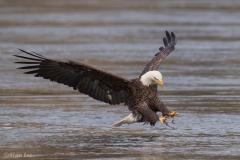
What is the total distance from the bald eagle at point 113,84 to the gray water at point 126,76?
0.76ft

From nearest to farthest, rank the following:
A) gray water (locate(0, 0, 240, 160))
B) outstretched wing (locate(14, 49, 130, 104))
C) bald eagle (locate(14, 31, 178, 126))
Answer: gray water (locate(0, 0, 240, 160))
bald eagle (locate(14, 31, 178, 126))
outstretched wing (locate(14, 49, 130, 104))

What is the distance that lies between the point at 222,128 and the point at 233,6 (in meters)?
20.4

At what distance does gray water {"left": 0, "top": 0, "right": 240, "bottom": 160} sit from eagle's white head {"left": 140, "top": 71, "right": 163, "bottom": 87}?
1.82ft

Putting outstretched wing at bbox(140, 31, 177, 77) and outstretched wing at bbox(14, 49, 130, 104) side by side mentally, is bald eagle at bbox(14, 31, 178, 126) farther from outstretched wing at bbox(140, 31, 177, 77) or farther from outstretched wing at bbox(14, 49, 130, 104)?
outstretched wing at bbox(140, 31, 177, 77)

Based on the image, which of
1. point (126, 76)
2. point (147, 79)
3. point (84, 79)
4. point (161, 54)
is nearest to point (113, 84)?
point (84, 79)

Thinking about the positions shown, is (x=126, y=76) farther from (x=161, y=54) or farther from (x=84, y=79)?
(x=84, y=79)

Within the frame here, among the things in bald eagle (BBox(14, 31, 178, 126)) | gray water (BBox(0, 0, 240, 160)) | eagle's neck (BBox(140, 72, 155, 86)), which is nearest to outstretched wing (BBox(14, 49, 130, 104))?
bald eagle (BBox(14, 31, 178, 126))

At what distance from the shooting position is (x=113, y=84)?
841 centimetres

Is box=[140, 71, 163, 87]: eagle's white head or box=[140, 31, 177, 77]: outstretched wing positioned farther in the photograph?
box=[140, 31, 177, 77]: outstretched wing

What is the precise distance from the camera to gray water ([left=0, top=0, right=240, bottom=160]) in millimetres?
7289

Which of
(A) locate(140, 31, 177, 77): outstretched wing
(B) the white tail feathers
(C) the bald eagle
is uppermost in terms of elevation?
(A) locate(140, 31, 177, 77): outstretched wing

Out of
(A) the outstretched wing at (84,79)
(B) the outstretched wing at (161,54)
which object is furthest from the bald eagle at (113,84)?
(B) the outstretched wing at (161,54)

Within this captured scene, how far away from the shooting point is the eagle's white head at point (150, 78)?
789cm

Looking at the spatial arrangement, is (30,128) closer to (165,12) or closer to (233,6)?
(165,12)
